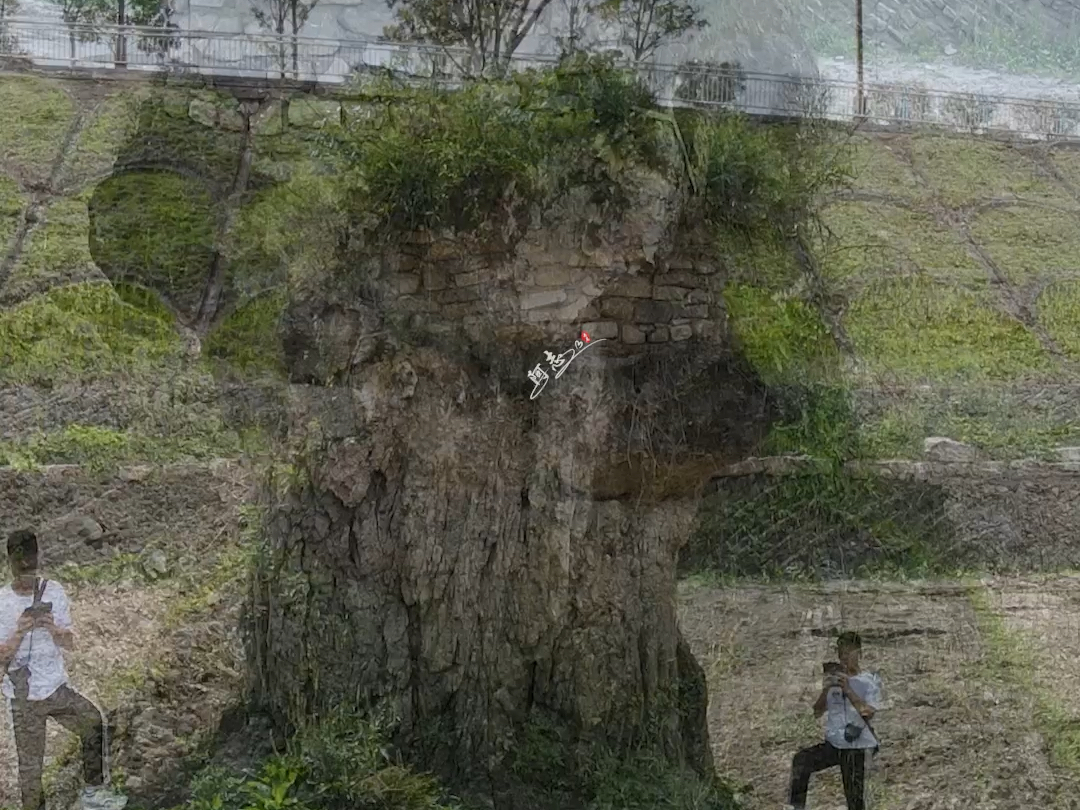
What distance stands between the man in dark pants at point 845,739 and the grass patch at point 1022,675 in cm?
71

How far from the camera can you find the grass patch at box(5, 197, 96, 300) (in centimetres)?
411

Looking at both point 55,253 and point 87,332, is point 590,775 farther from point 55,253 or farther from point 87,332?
point 55,253

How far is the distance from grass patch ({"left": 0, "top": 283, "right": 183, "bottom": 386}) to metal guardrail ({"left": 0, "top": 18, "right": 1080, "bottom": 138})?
0.81 meters

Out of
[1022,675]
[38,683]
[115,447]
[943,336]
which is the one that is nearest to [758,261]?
[943,336]

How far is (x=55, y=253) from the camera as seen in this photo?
164 inches

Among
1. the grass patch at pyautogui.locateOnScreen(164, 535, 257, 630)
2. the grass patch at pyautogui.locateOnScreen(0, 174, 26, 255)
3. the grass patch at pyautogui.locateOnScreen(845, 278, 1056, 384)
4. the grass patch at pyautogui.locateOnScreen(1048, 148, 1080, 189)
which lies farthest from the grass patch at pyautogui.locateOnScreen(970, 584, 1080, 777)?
the grass patch at pyautogui.locateOnScreen(0, 174, 26, 255)

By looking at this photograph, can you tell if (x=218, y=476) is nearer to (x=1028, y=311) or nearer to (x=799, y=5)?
(x=799, y=5)

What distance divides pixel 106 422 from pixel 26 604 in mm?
789

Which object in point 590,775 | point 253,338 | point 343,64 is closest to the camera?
point 590,775

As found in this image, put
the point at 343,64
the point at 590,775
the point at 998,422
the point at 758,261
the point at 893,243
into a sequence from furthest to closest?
the point at 893,243
the point at 998,422
the point at 343,64
the point at 758,261
the point at 590,775

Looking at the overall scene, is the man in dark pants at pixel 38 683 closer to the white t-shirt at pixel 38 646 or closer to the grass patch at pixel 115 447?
the white t-shirt at pixel 38 646

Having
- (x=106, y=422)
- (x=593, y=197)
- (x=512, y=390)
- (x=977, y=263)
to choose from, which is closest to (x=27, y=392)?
(x=106, y=422)

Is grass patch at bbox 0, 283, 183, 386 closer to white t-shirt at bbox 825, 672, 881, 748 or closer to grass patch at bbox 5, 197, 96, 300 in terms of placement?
grass patch at bbox 5, 197, 96, 300

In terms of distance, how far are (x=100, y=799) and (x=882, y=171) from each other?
3409 millimetres
